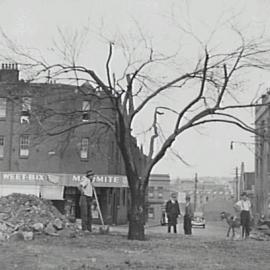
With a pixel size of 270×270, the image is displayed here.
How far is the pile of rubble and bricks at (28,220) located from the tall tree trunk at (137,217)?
164cm

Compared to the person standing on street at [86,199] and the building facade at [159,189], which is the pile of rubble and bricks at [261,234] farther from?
the building facade at [159,189]

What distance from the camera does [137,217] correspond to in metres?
18.5

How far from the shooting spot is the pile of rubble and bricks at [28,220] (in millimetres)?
16906

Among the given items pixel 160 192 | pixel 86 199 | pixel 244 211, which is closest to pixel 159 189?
pixel 160 192

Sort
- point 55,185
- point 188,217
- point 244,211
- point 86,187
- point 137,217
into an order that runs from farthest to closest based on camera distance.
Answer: point 55,185 → point 188,217 → point 244,211 → point 86,187 → point 137,217

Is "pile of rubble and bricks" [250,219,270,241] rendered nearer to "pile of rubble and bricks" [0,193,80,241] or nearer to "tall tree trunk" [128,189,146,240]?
"tall tree trunk" [128,189,146,240]

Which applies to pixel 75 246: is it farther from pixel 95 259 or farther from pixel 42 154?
pixel 42 154

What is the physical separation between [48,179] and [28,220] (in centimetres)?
3271

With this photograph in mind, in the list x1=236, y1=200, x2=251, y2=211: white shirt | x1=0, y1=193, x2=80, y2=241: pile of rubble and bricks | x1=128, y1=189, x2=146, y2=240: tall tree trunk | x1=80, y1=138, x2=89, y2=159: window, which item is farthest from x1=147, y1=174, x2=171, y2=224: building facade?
x1=128, y1=189, x2=146, y2=240: tall tree trunk

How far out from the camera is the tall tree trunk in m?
18.2

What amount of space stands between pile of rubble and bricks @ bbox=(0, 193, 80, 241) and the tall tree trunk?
164cm

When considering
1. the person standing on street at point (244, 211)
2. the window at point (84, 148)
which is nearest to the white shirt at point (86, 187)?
the person standing on street at point (244, 211)

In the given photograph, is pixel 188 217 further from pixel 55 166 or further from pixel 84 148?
pixel 55 166

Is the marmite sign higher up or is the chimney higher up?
the chimney
